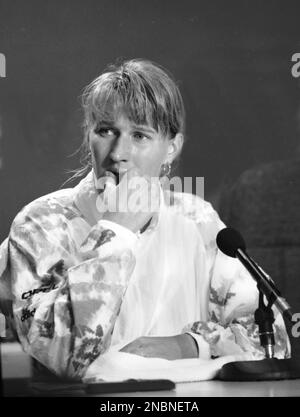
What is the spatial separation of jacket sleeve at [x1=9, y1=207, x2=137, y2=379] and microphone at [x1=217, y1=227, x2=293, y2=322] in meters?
0.17

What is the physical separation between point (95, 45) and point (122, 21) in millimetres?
77

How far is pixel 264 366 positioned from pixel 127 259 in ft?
0.98

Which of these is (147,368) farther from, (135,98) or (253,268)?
(135,98)

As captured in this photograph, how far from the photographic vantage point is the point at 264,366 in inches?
55.0

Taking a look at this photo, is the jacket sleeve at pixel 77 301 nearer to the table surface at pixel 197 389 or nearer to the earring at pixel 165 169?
the table surface at pixel 197 389

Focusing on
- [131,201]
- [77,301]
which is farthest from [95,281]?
[131,201]

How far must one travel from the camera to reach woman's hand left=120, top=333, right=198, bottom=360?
4.91ft

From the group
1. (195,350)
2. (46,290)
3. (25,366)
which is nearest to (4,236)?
(46,290)

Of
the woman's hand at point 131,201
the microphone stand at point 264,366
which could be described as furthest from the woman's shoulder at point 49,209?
the microphone stand at point 264,366

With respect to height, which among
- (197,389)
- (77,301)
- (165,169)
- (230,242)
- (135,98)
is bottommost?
(197,389)

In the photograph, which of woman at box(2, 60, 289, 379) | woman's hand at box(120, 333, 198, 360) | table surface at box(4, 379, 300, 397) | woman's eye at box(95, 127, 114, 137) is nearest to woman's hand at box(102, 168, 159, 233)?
woman at box(2, 60, 289, 379)

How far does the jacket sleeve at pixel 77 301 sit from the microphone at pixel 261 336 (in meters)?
0.19

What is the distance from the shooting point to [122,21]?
5.56ft

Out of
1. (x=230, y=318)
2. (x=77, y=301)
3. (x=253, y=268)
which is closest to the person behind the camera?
(x=253, y=268)
